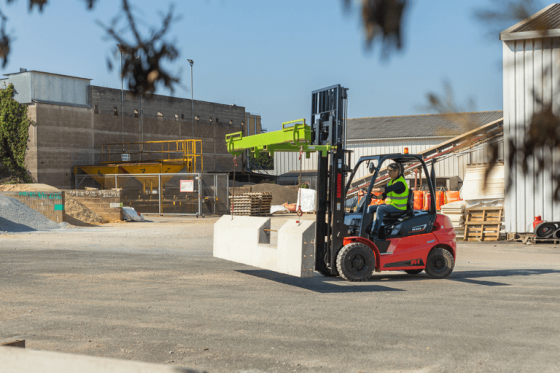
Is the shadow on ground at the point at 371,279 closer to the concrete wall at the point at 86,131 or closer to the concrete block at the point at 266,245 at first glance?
the concrete block at the point at 266,245

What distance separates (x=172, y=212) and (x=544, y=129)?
36.5m

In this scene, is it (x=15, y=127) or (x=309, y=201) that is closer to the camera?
(x=309, y=201)

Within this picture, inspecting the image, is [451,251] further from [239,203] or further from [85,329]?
[239,203]

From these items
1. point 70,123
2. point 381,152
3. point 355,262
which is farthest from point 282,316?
point 381,152

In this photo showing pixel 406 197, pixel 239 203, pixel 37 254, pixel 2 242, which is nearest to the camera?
pixel 406 197

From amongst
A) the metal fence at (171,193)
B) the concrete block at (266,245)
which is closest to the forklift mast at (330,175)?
the concrete block at (266,245)

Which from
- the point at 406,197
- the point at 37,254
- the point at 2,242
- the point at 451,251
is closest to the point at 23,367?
the point at 406,197

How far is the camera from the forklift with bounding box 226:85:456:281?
10.8 metres

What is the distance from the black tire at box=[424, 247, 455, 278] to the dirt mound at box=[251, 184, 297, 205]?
35.0 meters

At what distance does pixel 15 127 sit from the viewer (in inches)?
1609

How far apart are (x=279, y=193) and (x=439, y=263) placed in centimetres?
3611

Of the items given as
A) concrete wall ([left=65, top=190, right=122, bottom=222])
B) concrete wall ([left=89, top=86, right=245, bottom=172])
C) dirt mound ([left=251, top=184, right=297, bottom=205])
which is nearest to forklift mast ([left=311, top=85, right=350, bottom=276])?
concrete wall ([left=65, top=190, right=122, bottom=222])

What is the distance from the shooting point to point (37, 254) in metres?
15.7

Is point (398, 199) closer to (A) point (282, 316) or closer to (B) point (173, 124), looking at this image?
(A) point (282, 316)
